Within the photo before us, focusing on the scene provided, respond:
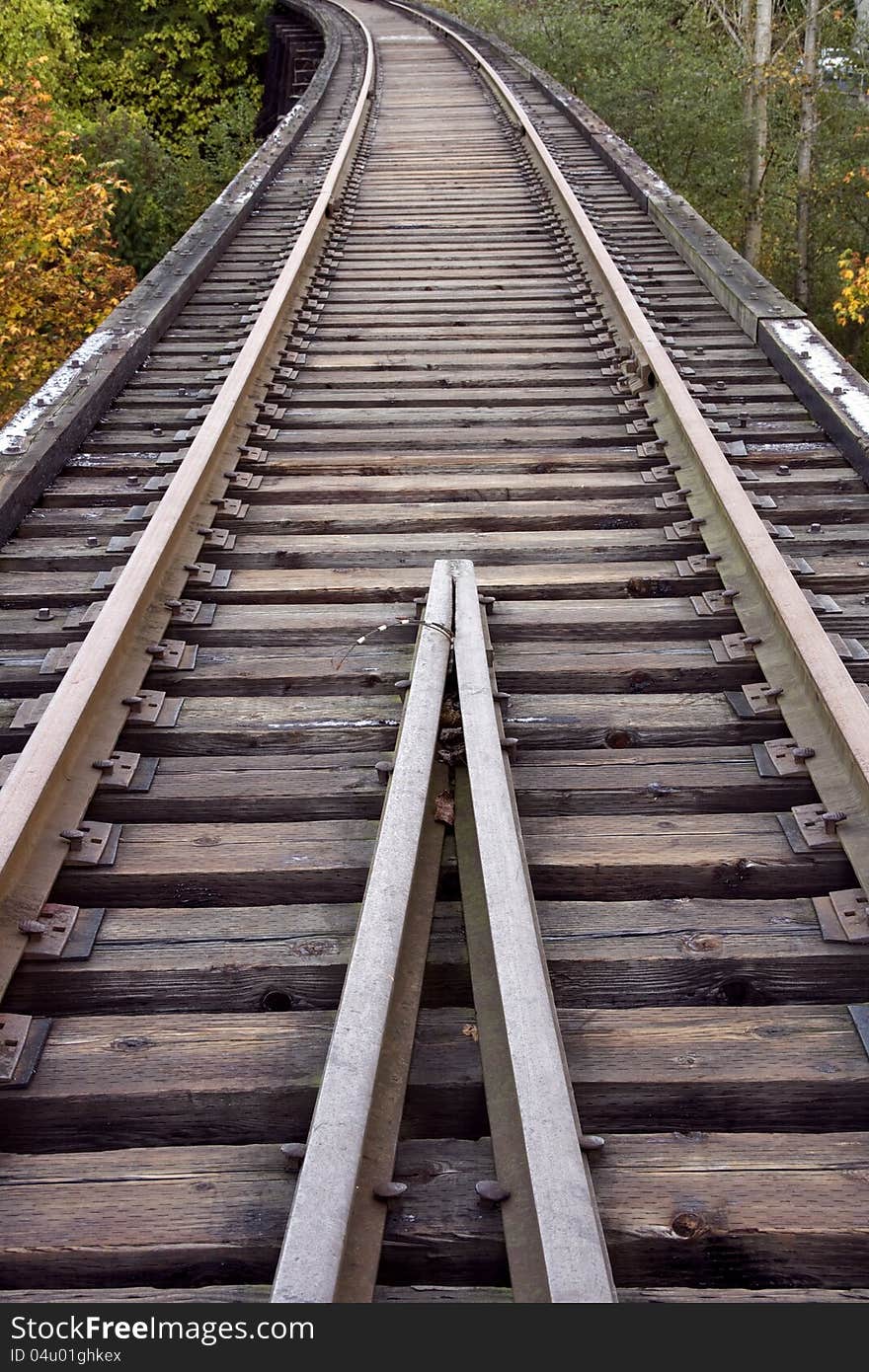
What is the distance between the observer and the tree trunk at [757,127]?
1591 cm

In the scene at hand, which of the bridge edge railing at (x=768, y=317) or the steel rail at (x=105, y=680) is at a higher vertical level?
the bridge edge railing at (x=768, y=317)

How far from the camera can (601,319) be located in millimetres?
6895

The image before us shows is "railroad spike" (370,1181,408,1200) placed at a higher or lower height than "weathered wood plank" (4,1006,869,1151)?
higher

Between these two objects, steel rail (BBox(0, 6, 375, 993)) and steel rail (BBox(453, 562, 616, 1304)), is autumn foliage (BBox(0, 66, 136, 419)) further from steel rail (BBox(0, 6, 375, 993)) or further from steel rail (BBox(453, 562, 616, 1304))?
steel rail (BBox(453, 562, 616, 1304))

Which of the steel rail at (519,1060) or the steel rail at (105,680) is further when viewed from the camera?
the steel rail at (105,680)

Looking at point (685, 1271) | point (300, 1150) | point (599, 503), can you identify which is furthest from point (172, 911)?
point (599, 503)

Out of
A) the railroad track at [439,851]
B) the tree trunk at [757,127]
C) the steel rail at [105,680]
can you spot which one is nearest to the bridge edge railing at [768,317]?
the railroad track at [439,851]

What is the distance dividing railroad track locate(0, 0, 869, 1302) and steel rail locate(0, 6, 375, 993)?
1cm

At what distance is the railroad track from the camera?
6.68 ft

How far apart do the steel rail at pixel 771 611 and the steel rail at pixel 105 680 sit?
6.15ft

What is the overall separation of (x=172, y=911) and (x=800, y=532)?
9.28 ft

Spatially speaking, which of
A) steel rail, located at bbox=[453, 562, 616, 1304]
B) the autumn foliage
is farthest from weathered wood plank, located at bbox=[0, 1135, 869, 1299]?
the autumn foliage

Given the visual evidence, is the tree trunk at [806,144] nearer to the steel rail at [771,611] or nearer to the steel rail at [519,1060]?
the steel rail at [771,611]

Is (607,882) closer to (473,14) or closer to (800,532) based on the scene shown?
(800,532)
